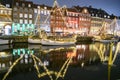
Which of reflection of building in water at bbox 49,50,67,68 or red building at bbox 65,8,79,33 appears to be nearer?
reflection of building in water at bbox 49,50,67,68

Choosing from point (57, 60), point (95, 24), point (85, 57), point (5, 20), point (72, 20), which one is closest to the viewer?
point (57, 60)

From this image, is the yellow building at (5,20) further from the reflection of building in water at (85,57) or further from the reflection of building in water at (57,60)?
the reflection of building in water at (57,60)

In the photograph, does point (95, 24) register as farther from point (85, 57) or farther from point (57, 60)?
point (57, 60)

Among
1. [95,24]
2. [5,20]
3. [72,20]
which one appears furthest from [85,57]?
Result: [95,24]

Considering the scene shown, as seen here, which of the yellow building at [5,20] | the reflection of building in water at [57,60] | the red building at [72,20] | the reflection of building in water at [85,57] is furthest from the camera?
the red building at [72,20]

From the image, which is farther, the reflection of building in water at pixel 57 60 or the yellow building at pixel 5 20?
the yellow building at pixel 5 20

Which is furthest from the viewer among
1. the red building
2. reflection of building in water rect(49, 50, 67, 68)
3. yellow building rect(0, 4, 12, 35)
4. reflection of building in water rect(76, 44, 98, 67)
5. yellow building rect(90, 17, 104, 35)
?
yellow building rect(90, 17, 104, 35)

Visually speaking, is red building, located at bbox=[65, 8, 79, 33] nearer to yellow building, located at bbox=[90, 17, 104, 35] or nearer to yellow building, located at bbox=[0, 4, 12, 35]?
yellow building, located at bbox=[90, 17, 104, 35]

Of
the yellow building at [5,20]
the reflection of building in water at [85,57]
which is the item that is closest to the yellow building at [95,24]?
the yellow building at [5,20]

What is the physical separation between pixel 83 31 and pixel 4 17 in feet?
73.1

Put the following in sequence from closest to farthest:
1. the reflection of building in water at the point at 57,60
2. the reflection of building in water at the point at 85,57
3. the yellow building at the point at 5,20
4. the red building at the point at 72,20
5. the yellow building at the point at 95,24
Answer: the reflection of building in water at the point at 57,60, the reflection of building in water at the point at 85,57, the yellow building at the point at 5,20, the red building at the point at 72,20, the yellow building at the point at 95,24

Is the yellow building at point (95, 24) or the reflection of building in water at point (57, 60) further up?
the yellow building at point (95, 24)

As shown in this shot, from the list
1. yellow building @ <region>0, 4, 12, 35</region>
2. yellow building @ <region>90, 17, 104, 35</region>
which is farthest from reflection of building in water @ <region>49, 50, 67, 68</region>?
yellow building @ <region>90, 17, 104, 35</region>

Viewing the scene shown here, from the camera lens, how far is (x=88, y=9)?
201ft
